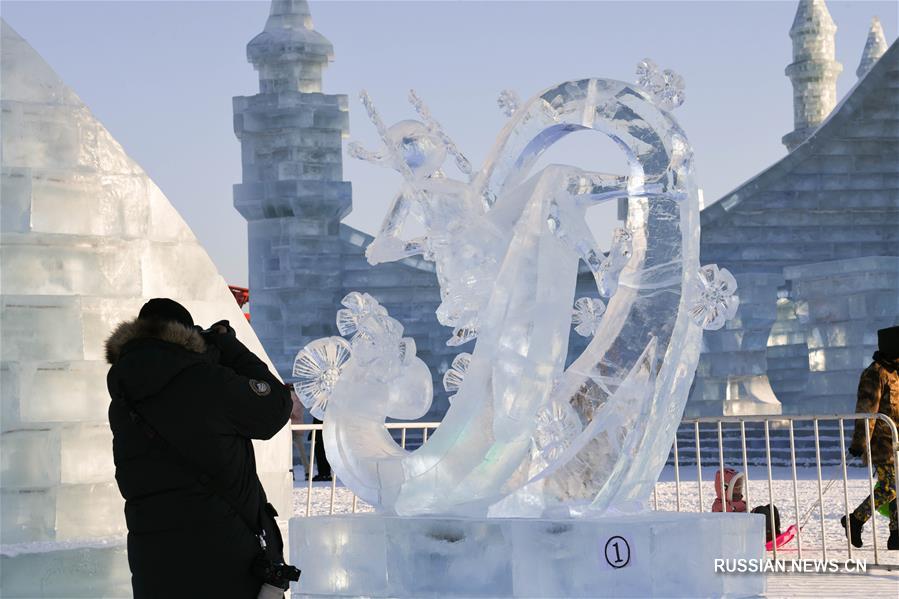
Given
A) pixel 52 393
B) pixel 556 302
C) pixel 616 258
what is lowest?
pixel 52 393

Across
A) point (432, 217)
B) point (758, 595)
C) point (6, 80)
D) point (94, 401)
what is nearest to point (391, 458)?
point (432, 217)

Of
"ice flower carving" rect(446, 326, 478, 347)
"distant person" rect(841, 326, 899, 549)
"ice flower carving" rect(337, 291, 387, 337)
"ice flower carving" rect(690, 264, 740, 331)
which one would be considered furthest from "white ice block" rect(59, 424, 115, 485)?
"distant person" rect(841, 326, 899, 549)

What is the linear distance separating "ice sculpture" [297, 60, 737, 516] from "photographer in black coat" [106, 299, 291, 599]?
942mm

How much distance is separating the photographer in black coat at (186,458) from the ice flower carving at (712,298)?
155 cm

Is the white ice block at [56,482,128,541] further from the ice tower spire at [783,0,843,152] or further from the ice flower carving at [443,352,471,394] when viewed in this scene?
the ice tower spire at [783,0,843,152]

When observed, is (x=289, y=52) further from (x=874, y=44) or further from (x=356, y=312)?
(x=874, y=44)

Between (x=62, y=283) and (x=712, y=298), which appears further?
(x=62, y=283)

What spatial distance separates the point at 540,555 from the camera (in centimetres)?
467

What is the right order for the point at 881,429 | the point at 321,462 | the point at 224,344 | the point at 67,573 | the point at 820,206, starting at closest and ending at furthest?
1. the point at 224,344
2. the point at 67,573
3. the point at 881,429
4. the point at 321,462
5. the point at 820,206

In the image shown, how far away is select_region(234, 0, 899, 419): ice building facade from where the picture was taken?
18.1m

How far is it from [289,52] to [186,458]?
56.0 ft

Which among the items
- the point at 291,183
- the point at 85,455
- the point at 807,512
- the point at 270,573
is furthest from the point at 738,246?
the point at 270,573

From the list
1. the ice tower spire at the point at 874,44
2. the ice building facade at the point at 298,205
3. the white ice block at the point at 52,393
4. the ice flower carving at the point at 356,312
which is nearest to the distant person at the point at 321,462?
the ice building facade at the point at 298,205

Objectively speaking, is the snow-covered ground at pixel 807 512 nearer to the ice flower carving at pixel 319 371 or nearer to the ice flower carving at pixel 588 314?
the ice flower carving at pixel 588 314
